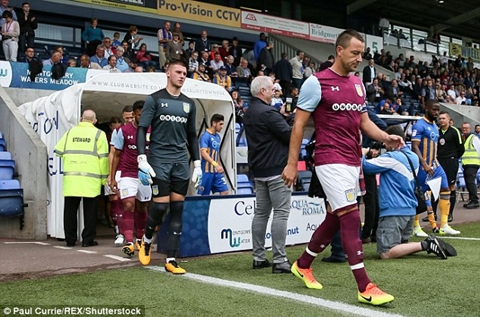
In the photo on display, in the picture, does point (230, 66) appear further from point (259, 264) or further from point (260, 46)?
point (259, 264)

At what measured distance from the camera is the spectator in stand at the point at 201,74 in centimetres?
1509

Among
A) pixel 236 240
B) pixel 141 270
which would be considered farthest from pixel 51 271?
pixel 236 240

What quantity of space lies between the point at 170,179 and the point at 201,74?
403 inches

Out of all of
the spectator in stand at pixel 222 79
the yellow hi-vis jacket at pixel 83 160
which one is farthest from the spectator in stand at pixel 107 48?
the yellow hi-vis jacket at pixel 83 160

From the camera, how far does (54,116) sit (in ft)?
29.2

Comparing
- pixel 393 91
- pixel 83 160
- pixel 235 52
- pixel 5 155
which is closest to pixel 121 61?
pixel 5 155

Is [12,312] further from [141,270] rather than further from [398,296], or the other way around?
[398,296]

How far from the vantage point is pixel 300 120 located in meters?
4.61

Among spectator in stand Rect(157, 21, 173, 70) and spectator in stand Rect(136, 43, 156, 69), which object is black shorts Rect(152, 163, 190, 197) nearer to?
spectator in stand Rect(157, 21, 173, 70)

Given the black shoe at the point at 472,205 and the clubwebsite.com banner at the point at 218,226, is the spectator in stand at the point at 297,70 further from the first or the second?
the clubwebsite.com banner at the point at 218,226

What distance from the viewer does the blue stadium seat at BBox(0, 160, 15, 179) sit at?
923 cm

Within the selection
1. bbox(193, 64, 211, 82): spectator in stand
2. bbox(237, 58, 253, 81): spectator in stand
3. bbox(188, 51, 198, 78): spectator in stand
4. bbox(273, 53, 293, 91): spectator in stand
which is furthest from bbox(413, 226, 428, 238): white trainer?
bbox(273, 53, 293, 91): spectator in stand

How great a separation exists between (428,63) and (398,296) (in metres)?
29.1

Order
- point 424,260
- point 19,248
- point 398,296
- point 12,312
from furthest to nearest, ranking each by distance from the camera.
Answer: point 19,248 → point 424,260 → point 398,296 → point 12,312
